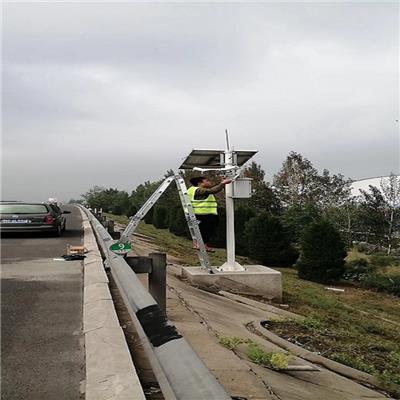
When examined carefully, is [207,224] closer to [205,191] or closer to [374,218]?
[205,191]

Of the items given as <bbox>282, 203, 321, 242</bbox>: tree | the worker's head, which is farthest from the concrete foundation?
<bbox>282, 203, 321, 242</bbox>: tree

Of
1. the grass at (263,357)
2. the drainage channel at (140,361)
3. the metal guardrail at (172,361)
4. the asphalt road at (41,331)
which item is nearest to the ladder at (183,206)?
the asphalt road at (41,331)

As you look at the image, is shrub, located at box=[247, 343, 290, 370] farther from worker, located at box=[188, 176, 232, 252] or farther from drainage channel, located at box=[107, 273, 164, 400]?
worker, located at box=[188, 176, 232, 252]

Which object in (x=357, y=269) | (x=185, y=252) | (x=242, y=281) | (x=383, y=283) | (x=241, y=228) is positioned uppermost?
(x=241, y=228)

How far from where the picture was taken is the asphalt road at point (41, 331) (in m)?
3.65

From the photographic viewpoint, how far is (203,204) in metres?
9.55

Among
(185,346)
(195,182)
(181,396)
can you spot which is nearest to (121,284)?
(185,346)

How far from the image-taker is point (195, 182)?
995 centimetres

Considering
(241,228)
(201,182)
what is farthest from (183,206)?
(241,228)

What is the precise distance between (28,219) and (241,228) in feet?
45.1

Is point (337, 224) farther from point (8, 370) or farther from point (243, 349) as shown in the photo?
point (8, 370)

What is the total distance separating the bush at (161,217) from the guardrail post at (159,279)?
3404 cm

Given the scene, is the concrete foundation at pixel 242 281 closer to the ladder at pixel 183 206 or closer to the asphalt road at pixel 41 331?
the ladder at pixel 183 206

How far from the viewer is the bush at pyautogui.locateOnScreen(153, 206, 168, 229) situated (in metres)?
40.7
